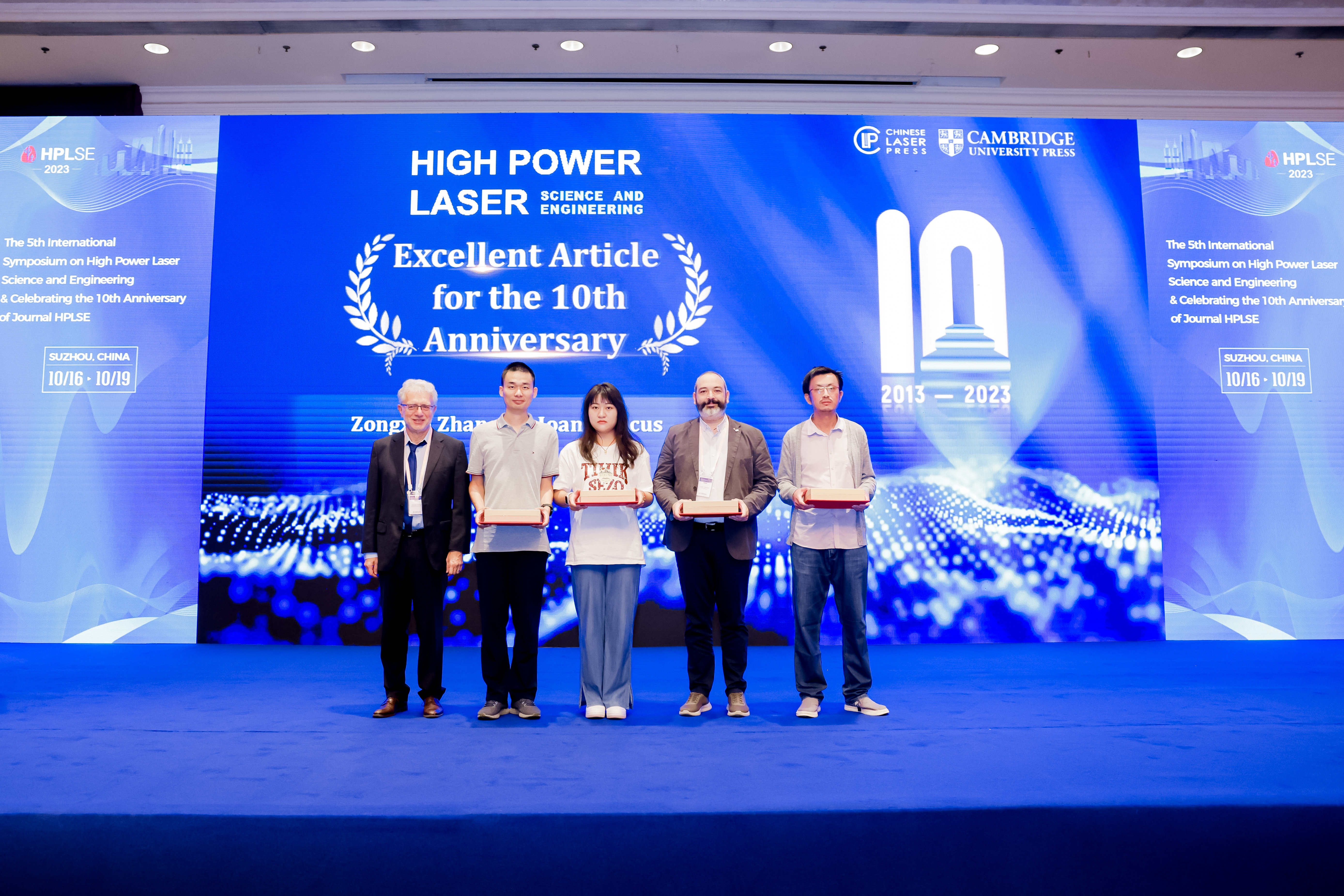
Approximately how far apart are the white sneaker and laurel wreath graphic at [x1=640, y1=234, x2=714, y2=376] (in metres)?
3.13

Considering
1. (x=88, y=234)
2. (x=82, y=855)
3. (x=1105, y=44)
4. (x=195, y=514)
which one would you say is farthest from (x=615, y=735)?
(x=1105, y=44)

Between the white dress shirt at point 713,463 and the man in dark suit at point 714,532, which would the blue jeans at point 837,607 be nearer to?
the man in dark suit at point 714,532

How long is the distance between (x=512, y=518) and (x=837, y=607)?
1539 millimetres

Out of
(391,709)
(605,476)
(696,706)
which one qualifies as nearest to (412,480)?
(605,476)

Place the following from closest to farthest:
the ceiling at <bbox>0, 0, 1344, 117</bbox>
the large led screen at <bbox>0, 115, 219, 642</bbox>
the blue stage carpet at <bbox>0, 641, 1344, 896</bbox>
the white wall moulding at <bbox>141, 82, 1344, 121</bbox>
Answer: the blue stage carpet at <bbox>0, 641, 1344, 896</bbox>
the large led screen at <bbox>0, 115, 219, 642</bbox>
the ceiling at <bbox>0, 0, 1344, 117</bbox>
the white wall moulding at <bbox>141, 82, 1344, 121</bbox>

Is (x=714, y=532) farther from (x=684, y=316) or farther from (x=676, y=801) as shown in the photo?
(x=684, y=316)

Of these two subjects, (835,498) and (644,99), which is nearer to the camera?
(835,498)

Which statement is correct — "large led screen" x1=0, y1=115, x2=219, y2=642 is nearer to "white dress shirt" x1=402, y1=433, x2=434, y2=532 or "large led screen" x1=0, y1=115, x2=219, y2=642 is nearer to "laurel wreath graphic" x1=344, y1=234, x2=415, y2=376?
"laurel wreath graphic" x1=344, y1=234, x2=415, y2=376

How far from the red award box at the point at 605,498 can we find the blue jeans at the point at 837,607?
822 mm

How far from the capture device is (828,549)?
12.1 ft

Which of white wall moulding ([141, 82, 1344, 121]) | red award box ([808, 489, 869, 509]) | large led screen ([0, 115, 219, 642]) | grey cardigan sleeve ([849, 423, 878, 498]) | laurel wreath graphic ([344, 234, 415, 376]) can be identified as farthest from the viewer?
white wall moulding ([141, 82, 1344, 121])

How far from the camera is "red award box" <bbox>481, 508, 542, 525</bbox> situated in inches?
138

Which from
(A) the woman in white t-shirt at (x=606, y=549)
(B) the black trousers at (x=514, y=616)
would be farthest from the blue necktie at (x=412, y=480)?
(A) the woman in white t-shirt at (x=606, y=549)

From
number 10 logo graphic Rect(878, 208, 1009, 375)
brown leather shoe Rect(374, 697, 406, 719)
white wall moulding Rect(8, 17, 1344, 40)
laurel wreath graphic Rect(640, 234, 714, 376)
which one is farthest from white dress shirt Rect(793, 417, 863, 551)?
white wall moulding Rect(8, 17, 1344, 40)
